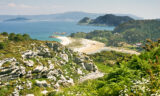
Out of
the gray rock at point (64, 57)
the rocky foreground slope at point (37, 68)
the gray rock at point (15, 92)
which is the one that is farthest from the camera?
the gray rock at point (64, 57)

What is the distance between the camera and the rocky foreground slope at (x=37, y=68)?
42688mm

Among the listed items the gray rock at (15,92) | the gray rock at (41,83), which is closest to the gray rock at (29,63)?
the gray rock at (41,83)

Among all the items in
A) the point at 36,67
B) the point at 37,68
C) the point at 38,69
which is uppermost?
the point at 36,67

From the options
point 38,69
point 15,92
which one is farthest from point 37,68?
point 15,92

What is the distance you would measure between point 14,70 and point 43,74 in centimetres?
1000

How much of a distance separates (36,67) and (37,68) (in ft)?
1.60

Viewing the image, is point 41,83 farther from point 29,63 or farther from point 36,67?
point 29,63

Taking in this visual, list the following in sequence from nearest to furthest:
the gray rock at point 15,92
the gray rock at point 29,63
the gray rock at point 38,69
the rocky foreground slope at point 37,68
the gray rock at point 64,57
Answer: the gray rock at point 15,92, the rocky foreground slope at point 37,68, the gray rock at point 29,63, the gray rock at point 38,69, the gray rock at point 64,57

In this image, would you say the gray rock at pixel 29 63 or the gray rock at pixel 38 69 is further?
the gray rock at pixel 38 69

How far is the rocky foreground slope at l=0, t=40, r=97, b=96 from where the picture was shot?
42.7 meters

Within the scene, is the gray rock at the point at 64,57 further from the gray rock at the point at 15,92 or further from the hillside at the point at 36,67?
the gray rock at the point at 15,92

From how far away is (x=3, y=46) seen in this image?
173 ft

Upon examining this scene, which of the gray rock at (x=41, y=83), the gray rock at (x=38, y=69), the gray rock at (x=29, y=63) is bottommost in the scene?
the gray rock at (x=41, y=83)

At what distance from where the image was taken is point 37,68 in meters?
50.3
